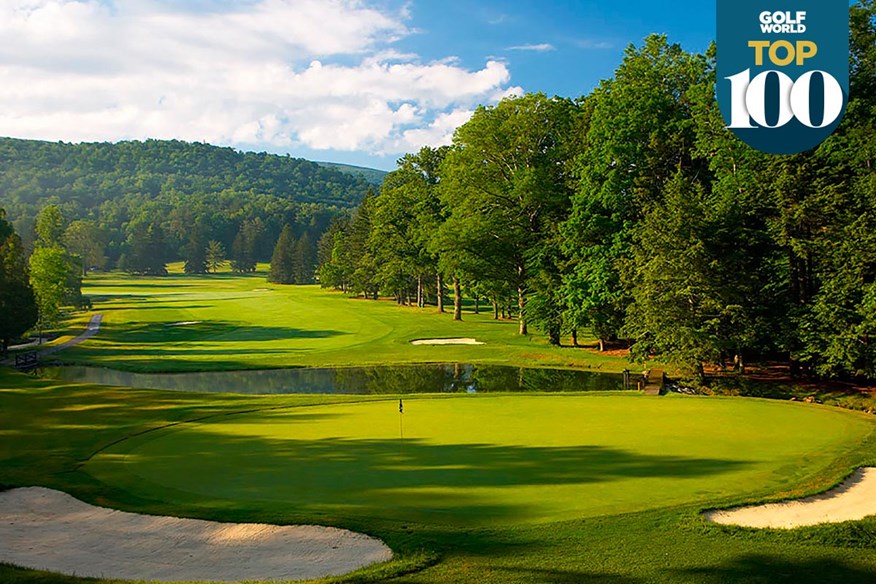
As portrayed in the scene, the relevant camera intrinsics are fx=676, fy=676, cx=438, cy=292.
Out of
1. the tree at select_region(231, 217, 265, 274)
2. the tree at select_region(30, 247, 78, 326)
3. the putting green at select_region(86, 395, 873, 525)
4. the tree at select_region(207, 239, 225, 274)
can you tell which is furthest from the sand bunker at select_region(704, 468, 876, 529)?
the tree at select_region(231, 217, 265, 274)

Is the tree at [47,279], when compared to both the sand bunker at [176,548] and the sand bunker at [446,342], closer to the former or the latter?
the sand bunker at [446,342]

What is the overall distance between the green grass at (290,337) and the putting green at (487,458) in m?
16.5

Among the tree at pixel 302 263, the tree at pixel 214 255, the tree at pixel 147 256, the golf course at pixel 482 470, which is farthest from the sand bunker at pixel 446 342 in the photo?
the tree at pixel 214 255

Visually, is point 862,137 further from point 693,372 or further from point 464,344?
point 464,344

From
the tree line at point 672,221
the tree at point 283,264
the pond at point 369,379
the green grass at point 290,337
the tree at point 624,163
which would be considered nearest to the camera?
the tree line at point 672,221

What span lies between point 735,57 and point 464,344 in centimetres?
2354

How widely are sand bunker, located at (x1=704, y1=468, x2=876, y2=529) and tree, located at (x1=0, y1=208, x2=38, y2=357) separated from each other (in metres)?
42.2

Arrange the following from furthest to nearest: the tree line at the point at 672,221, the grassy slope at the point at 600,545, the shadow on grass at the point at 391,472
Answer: the tree line at the point at 672,221 < the shadow on grass at the point at 391,472 < the grassy slope at the point at 600,545

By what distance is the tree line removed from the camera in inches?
1110

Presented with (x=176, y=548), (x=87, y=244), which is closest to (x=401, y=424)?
(x=176, y=548)

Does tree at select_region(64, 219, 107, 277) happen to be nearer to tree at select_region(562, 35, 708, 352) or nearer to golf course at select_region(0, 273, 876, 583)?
golf course at select_region(0, 273, 876, 583)

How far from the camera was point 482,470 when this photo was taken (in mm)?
14250

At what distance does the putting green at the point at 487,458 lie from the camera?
1242 centimetres

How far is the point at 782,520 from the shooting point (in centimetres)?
1148
